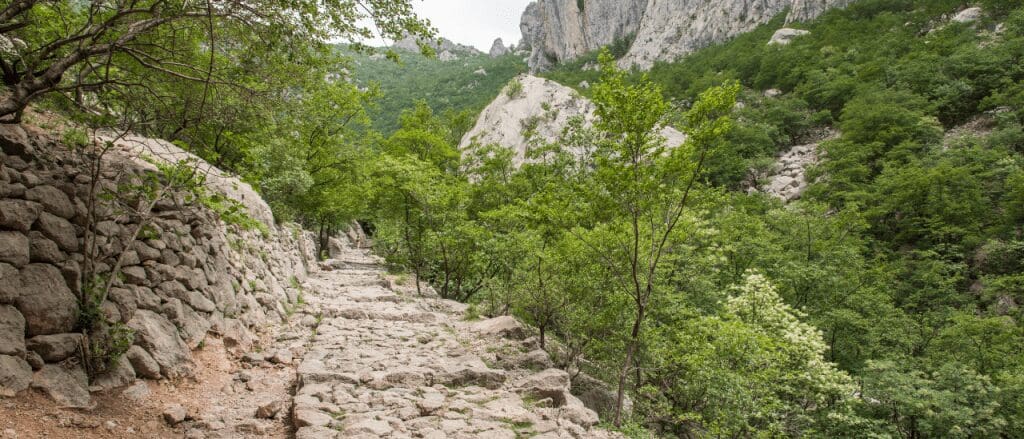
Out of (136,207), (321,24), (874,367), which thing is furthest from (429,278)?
(874,367)

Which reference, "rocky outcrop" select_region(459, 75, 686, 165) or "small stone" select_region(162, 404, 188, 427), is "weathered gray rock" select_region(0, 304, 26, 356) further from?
"rocky outcrop" select_region(459, 75, 686, 165)

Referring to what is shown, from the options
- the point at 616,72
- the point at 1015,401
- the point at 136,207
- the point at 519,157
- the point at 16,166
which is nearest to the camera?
the point at 16,166

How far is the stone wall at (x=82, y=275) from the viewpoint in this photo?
14.9 feet

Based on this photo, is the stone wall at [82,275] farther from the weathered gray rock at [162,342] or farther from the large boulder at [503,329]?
the large boulder at [503,329]

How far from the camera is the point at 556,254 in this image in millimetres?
10203

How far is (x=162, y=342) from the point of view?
19.2ft

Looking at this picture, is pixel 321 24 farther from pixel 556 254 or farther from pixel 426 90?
pixel 426 90

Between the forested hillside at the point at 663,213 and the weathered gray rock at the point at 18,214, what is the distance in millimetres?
901

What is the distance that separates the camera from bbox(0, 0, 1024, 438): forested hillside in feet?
19.4

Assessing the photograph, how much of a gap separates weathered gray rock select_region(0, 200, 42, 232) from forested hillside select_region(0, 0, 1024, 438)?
0.90 m

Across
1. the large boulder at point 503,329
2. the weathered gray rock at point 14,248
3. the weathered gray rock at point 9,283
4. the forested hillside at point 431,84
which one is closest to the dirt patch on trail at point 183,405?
the weathered gray rock at point 9,283

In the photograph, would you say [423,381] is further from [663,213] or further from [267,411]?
[663,213]

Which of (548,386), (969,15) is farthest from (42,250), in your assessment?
(969,15)

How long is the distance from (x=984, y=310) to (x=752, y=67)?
37608 mm
